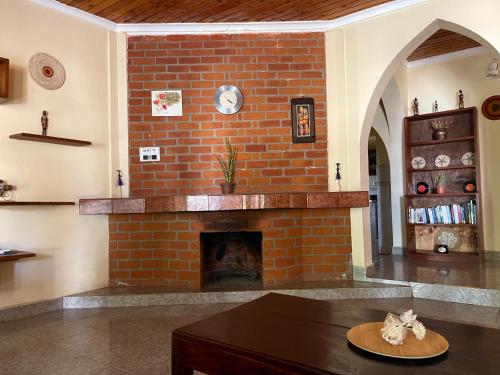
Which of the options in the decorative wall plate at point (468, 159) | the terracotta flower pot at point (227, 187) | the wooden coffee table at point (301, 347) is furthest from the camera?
the decorative wall plate at point (468, 159)

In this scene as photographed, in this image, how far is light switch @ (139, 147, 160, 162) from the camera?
11.3ft

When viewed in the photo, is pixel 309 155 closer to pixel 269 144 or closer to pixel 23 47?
pixel 269 144

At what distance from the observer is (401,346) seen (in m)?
1.16

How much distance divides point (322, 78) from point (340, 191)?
1.15 m

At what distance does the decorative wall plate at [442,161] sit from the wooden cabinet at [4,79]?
15.4 ft

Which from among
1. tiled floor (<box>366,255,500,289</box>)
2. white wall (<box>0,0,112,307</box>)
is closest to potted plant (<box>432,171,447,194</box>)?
tiled floor (<box>366,255,500,289</box>)

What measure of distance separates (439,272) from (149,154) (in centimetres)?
313

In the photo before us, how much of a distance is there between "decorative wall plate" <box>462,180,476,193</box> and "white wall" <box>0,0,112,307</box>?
13.4 ft

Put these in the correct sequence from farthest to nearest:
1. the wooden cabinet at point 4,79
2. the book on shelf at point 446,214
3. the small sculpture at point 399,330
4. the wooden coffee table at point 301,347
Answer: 1. the book on shelf at point 446,214
2. the wooden cabinet at point 4,79
3. the small sculpture at point 399,330
4. the wooden coffee table at point 301,347

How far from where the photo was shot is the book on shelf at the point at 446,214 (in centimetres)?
420

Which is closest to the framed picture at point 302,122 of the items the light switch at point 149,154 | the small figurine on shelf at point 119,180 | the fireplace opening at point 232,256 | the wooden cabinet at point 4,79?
the fireplace opening at point 232,256

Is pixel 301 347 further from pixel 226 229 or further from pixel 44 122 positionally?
pixel 44 122

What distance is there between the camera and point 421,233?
182 inches

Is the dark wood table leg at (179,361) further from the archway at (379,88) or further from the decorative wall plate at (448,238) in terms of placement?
the decorative wall plate at (448,238)
